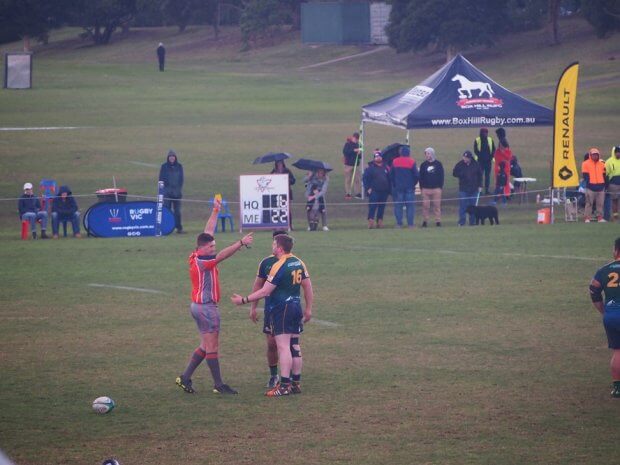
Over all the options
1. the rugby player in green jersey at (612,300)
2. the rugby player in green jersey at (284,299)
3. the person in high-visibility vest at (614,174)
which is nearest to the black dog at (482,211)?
the person in high-visibility vest at (614,174)

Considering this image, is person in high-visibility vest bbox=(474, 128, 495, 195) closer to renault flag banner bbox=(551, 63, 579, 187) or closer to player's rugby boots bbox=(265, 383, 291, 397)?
renault flag banner bbox=(551, 63, 579, 187)

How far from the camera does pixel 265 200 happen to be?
27.2m

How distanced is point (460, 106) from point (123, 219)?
1025 centimetres

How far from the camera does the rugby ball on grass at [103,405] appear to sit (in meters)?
10.8

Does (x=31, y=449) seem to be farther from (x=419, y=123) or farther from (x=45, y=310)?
(x=419, y=123)

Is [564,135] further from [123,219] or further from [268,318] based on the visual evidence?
[268,318]

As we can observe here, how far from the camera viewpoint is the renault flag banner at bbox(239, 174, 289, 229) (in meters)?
27.1

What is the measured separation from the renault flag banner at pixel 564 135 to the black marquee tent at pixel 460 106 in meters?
2.00

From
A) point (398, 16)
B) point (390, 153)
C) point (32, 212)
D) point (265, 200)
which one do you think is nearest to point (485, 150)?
point (390, 153)

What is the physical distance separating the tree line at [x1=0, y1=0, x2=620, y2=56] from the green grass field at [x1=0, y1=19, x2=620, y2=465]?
3400cm

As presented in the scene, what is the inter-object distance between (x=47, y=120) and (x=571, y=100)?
29.5 meters

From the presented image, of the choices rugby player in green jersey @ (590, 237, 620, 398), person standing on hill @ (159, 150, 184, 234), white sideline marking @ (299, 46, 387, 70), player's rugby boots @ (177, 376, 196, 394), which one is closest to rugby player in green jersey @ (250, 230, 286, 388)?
player's rugby boots @ (177, 376, 196, 394)

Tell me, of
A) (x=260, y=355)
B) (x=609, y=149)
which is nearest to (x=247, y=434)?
(x=260, y=355)

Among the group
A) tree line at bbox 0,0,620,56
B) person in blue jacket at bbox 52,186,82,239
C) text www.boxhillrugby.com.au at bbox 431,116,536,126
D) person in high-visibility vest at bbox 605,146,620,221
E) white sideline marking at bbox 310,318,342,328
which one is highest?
tree line at bbox 0,0,620,56
